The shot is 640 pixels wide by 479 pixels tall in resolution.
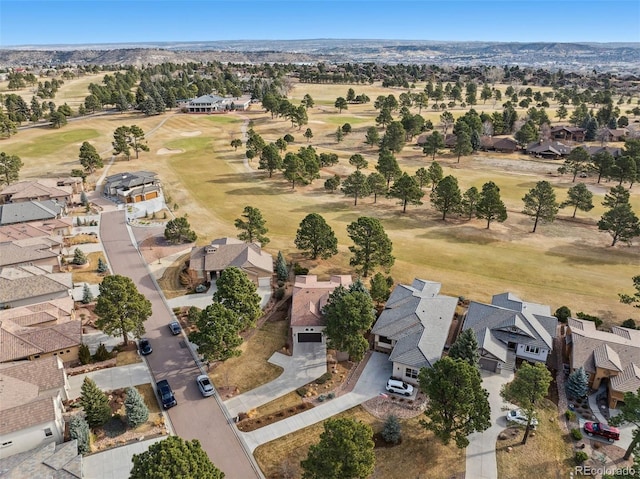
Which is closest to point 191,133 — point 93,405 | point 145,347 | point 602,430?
point 145,347

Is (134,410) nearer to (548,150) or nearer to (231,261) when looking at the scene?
(231,261)

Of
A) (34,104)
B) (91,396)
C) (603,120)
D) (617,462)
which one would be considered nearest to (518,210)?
(617,462)

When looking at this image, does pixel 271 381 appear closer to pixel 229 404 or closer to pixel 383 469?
pixel 229 404

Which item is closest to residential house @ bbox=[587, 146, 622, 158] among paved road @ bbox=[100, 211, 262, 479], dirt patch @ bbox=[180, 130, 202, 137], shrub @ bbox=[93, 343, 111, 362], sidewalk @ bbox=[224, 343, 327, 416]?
sidewalk @ bbox=[224, 343, 327, 416]

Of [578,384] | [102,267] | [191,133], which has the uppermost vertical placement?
[191,133]

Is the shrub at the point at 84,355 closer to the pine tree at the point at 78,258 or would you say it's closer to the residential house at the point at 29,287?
the residential house at the point at 29,287

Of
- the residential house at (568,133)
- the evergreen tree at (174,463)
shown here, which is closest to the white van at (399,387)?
the evergreen tree at (174,463)
